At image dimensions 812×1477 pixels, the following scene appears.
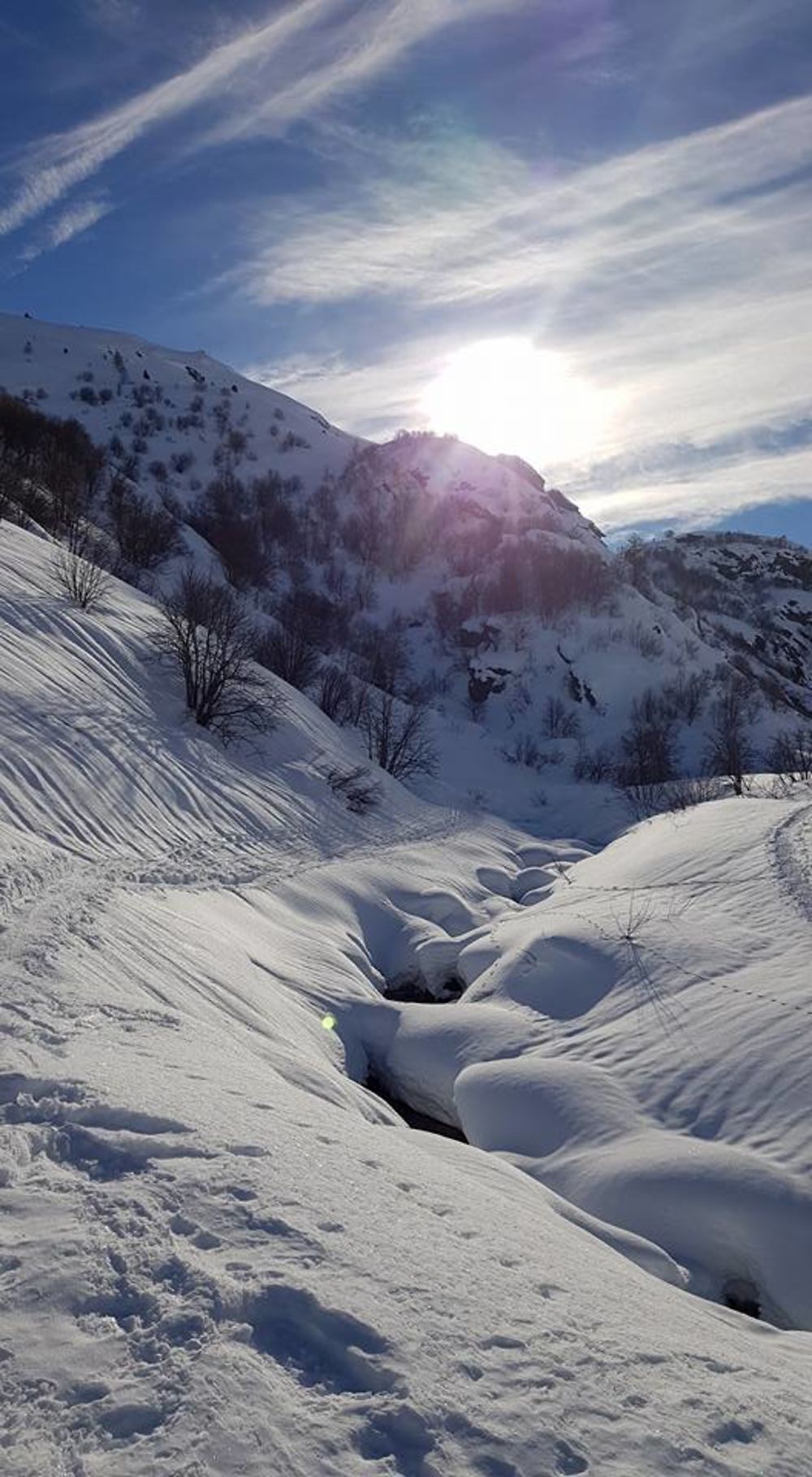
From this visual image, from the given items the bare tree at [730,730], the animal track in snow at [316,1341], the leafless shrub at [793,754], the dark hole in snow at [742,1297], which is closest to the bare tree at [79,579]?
the dark hole in snow at [742,1297]

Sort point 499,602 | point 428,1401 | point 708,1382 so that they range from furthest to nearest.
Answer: point 499,602 < point 708,1382 < point 428,1401

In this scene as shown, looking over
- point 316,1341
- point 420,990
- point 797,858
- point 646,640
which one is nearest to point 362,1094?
point 316,1341

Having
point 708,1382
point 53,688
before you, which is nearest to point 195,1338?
point 708,1382

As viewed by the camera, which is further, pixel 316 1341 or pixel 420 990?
pixel 420 990

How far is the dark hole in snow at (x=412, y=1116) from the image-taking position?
35.8 ft

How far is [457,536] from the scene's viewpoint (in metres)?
57.1

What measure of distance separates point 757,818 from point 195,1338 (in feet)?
62.0

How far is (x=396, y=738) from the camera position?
35.2 meters

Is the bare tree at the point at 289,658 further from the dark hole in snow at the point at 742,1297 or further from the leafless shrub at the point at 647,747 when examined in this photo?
the dark hole in snow at the point at 742,1297

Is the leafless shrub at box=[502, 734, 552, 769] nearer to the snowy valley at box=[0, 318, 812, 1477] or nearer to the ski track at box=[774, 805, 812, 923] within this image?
the snowy valley at box=[0, 318, 812, 1477]

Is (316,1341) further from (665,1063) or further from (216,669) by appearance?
(216,669)

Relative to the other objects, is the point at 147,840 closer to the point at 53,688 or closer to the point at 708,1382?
the point at 53,688

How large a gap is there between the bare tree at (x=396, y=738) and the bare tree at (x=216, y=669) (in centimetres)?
785

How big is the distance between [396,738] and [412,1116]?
24.5 meters
